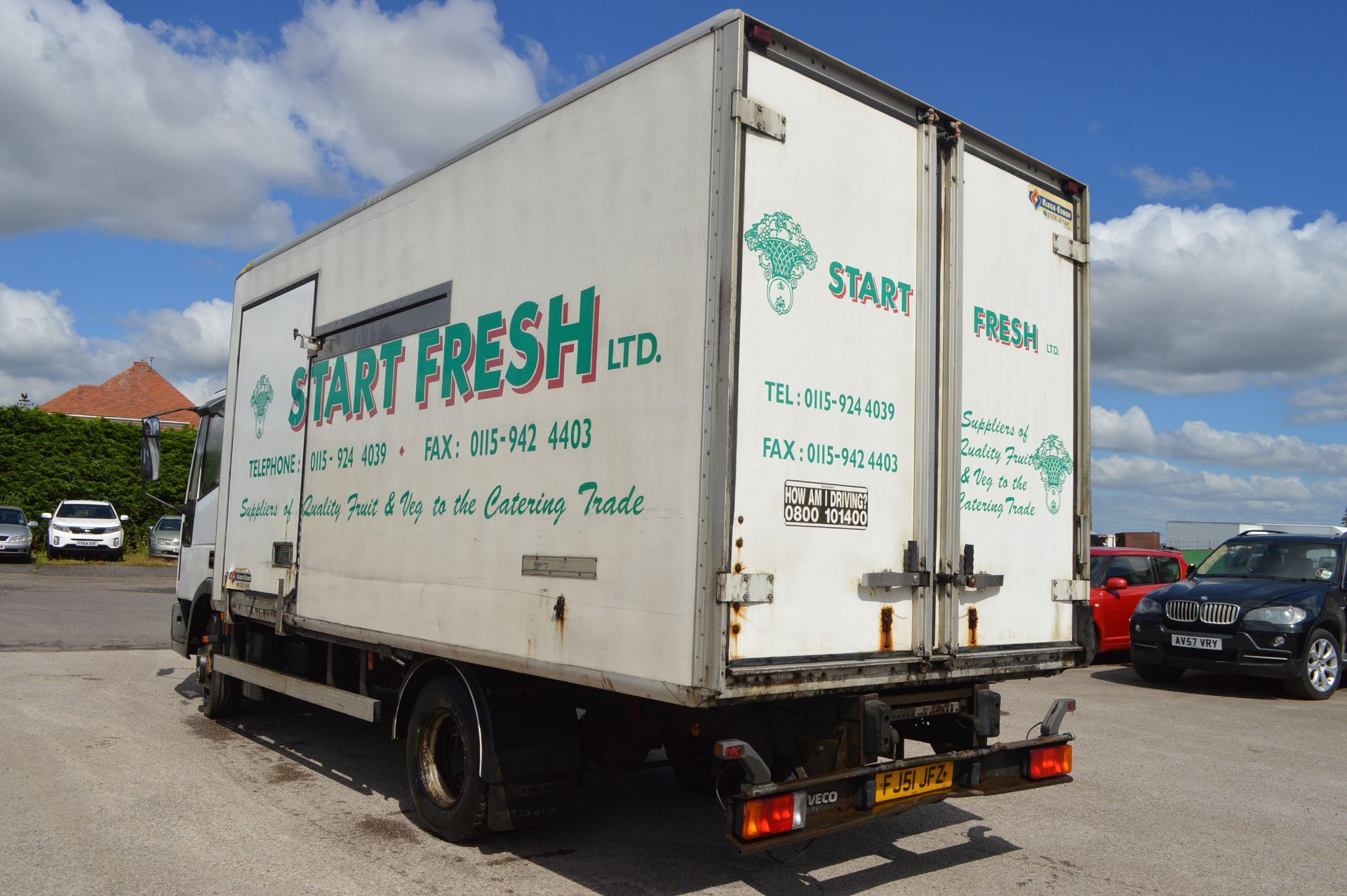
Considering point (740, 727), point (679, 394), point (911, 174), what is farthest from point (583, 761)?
point (911, 174)

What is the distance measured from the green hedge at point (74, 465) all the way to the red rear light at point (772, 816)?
25981mm

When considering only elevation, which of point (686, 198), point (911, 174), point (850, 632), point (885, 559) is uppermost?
point (911, 174)

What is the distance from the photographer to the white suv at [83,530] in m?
25.4

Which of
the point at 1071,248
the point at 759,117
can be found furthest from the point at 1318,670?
the point at 759,117

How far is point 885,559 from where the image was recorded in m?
4.46

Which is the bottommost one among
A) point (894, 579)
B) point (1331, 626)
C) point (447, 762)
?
point (447, 762)

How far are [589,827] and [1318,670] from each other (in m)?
8.92

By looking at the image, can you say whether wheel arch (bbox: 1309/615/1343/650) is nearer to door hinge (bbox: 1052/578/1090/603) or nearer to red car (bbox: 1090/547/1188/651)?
red car (bbox: 1090/547/1188/651)

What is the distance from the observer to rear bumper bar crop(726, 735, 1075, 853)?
392 cm

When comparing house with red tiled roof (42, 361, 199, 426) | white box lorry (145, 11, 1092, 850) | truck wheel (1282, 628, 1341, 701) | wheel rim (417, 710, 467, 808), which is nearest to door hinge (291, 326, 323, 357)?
white box lorry (145, 11, 1092, 850)

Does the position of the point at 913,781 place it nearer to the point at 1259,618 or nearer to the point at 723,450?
the point at 723,450

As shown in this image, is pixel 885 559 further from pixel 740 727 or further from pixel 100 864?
pixel 100 864

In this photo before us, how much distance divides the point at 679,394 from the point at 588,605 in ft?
3.31

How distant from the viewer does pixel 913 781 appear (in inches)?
176
